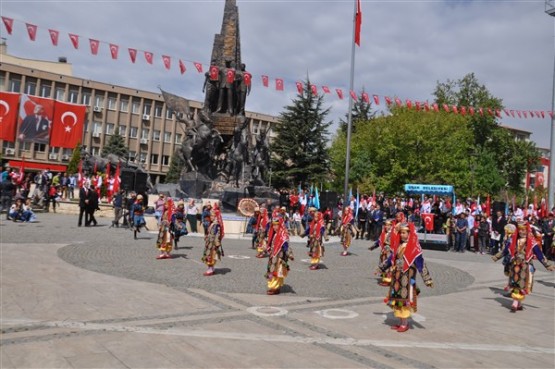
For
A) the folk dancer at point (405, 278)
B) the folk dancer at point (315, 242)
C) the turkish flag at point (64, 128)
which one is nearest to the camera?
the folk dancer at point (405, 278)

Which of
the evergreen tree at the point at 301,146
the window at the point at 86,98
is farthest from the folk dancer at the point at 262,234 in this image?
the window at the point at 86,98

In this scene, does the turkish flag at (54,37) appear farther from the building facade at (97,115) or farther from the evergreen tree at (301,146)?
the building facade at (97,115)

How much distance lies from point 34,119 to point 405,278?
104 ft

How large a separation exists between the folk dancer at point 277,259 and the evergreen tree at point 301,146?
3581cm

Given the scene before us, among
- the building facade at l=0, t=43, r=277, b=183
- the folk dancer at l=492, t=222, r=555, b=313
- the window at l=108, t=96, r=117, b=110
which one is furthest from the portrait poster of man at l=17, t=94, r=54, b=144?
the window at l=108, t=96, r=117, b=110

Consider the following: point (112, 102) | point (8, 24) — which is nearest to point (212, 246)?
point (8, 24)

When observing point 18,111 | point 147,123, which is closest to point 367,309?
point 18,111

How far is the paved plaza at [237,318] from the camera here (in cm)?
595

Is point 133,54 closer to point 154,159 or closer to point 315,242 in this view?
point 315,242

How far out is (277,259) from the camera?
33.4ft

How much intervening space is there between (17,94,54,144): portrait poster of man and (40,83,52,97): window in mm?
33934

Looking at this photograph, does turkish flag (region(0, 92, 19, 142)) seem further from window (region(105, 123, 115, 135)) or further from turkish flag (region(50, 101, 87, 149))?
window (region(105, 123, 115, 135))

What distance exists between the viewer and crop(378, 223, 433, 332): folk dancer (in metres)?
7.76

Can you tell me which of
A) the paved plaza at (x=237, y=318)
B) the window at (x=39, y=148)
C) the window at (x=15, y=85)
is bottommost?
the paved plaza at (x=237, y=318)
